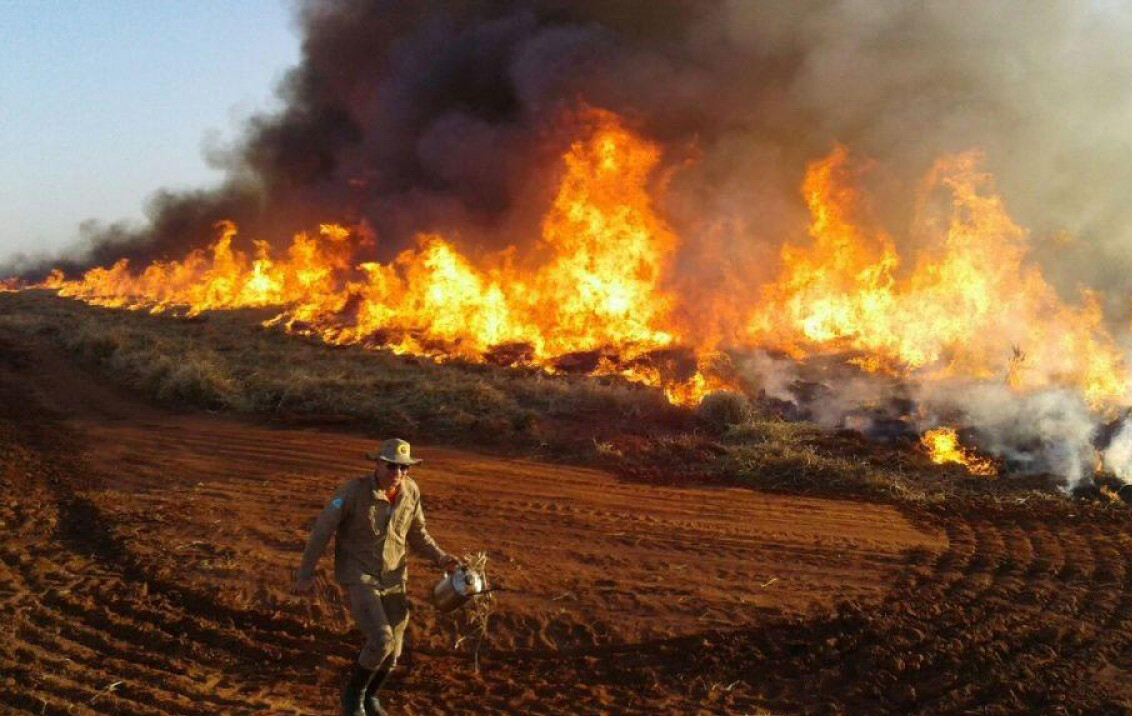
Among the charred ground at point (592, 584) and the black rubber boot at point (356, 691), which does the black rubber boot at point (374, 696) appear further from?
the charred ground at point (592, 584)

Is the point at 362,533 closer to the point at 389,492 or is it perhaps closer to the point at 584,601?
the point at 389,492

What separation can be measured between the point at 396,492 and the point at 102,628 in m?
2.65

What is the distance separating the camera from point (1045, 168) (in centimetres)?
2353

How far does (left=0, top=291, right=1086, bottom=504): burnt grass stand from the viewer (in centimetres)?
1092

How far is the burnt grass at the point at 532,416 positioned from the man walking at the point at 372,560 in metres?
6.37

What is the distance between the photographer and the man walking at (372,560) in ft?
14.7

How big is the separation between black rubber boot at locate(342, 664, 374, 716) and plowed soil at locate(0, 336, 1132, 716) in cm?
32

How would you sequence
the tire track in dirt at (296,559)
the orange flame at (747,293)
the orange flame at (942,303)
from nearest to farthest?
1. the tire track in dirt at (296,559)
2. the orange flame at (942,303)
3. the orange flame at (747,293)

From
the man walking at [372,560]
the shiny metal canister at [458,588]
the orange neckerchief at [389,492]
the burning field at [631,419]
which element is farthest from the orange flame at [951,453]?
the orange neckerchief at [389,492]

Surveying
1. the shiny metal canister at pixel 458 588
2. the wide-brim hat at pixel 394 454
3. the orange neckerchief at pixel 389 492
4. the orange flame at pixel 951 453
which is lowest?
the shiny metal canister at pixel 458 588

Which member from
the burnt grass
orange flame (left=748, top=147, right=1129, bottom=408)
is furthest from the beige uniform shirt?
orange flame (left=748, top=147, right=1129, bottom=408)

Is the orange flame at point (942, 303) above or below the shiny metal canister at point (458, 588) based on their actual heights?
above

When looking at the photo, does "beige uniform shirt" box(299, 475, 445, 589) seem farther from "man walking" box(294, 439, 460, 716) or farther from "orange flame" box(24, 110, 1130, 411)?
"orange flame" box(24, 110, 1130, 411)

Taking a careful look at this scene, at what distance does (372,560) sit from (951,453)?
10.4 metres
